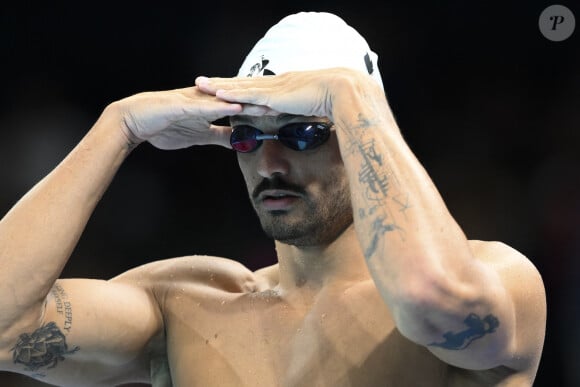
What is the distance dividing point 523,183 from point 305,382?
1.65 meters

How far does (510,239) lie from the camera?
3.29 m

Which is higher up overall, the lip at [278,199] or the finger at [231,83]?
the finger at [231,83]

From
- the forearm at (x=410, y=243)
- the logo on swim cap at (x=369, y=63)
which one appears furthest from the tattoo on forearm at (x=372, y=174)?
the logo on swim cap at (x=369, y=63)

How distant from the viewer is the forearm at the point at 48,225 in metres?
1.85

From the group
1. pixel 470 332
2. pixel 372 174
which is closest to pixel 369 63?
pixel 372 174

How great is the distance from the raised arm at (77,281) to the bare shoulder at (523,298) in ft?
1.99

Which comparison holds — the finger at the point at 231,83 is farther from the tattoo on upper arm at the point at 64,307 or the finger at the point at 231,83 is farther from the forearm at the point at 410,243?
the tattoo on upper arm at the point at 64,307

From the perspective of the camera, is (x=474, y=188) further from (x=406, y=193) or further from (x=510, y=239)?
(x=406, y=193)

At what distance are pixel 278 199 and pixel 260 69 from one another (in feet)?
1.09

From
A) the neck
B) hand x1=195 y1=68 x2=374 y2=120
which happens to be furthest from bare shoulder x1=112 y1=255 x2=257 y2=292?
hand x1=195 y1=68 x2=374 y2=120

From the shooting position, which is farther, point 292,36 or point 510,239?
point 510,239

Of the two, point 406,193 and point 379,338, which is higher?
point 406,193

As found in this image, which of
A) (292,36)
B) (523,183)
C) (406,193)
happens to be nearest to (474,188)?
(523,183)

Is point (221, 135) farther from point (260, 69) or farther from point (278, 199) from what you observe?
point (278, 199)
